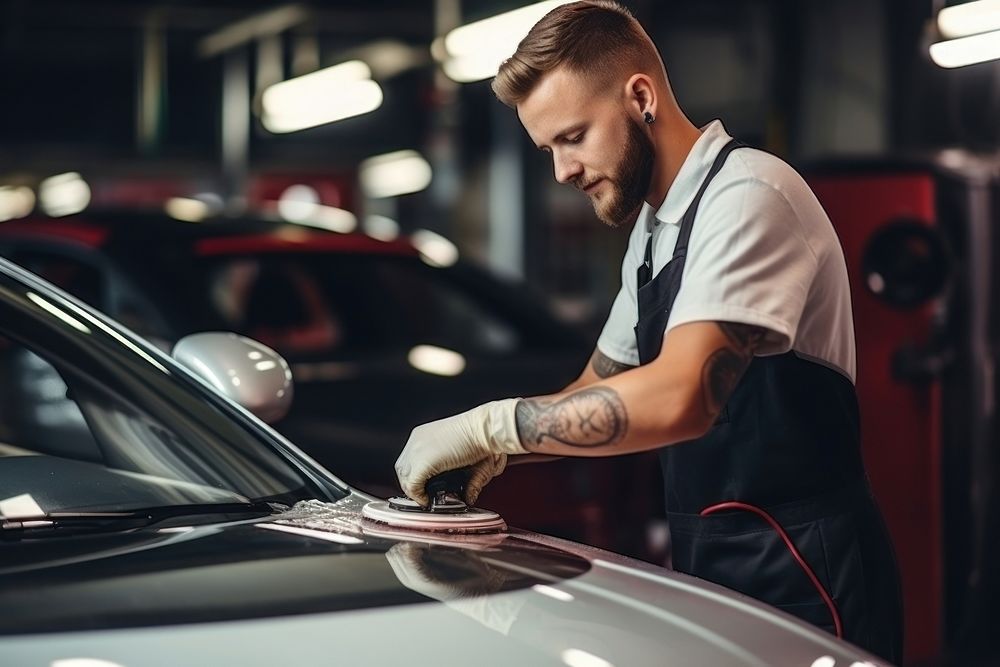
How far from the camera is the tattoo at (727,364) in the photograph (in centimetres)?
211

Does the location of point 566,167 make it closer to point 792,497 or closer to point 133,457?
point 792,497

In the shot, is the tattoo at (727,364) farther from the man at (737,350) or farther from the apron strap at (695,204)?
the apron strap at (695,204)

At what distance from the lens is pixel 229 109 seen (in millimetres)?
15000

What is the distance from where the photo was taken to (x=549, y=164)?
44.2ft

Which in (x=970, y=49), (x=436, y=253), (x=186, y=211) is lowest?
(x=436, y=253)

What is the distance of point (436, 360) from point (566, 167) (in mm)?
1907

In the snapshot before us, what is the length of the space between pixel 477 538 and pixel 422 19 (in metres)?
11.9

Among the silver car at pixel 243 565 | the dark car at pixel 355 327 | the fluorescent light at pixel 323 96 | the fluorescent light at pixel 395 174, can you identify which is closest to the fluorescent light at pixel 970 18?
the dark car at pixel 355 327

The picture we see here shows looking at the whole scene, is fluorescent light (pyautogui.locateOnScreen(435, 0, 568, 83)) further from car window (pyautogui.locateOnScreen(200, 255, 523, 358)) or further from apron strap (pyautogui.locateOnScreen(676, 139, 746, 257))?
apron strap (pyautogui.locateOnScreen(676, 139, 746, 257))

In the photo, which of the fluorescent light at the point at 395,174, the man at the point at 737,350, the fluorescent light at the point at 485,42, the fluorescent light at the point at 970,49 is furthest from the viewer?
the fluorescent light at the point at 395,174

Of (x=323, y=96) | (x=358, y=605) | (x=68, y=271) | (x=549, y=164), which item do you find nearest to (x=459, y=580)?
(x=358, y=605)

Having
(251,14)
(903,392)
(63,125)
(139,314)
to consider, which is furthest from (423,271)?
(63,125)

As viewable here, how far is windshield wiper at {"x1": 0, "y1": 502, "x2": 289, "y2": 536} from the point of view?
2078 millimetres

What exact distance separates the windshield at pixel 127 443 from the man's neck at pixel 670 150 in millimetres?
711
